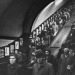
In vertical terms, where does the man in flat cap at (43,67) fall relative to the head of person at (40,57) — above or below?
below

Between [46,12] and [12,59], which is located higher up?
[46,12]

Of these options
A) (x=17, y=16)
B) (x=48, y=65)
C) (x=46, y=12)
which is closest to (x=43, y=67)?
(x=48, y=65)

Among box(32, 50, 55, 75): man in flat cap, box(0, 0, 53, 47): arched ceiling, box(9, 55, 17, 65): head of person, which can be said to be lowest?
box(32, 50, 55, 75): man in flat cap

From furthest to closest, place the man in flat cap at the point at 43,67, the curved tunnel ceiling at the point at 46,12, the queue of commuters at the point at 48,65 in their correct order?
the curved tunnel ceiling at the point at 46,12, the man in flat cap at the point at 43,67, the queue of commuters at the point at 48,65

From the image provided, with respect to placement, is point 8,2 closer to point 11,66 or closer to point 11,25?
point 11,25

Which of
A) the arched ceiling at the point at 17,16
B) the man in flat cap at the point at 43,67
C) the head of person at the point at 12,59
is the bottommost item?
the man in flat cap at the point at 43,67

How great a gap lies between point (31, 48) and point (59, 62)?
0.91m

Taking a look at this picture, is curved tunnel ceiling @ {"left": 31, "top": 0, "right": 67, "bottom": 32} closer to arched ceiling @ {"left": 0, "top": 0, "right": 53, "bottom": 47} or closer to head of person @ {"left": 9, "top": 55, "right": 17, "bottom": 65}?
arched ceiling @ {"left": 0, "top": 0, "right": 53, "bottom": 47}

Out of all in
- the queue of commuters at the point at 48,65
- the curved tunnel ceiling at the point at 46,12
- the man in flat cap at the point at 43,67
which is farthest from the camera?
the curved tunnel ceiling at the point at 46,12

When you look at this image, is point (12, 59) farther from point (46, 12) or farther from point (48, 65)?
point (46, 12)

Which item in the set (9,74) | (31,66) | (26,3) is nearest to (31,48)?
(31,66)

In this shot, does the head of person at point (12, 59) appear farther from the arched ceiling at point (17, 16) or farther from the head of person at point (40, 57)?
the head of person at point (40, 57)

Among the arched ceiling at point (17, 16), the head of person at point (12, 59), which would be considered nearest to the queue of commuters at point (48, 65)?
the head of person at point (12, 59)

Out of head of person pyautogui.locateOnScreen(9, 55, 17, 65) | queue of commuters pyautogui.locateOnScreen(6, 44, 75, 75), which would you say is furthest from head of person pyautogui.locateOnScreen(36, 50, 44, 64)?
head of person pyautogui.locateOnScreen(9, 55, 17, 65)
